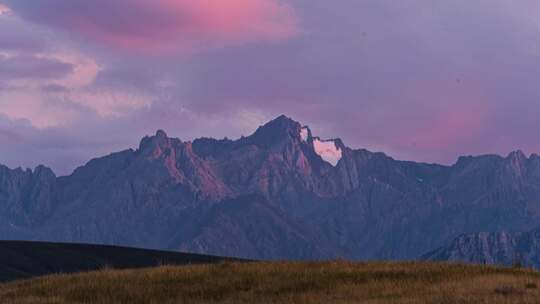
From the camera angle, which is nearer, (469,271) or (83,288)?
(83,288)

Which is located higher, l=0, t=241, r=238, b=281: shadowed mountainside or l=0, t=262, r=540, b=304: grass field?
l=0, t=241, r=238, b=281: shadowed mountainside

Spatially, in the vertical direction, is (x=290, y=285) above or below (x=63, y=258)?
below

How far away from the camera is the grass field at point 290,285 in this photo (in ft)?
128

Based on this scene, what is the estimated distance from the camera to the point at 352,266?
4853 centimetres

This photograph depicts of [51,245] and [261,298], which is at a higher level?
[51,245]

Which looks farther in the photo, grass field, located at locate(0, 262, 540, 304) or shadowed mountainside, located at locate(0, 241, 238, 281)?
shadowed mountainside, located at locate(0, 241, 238, 281)

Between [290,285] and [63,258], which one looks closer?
[290,285]

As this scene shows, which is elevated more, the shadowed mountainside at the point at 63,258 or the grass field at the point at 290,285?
the shadowed mountainside at the point at 63,258

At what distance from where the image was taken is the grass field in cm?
3894

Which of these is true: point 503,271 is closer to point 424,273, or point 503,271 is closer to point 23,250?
point 424,273

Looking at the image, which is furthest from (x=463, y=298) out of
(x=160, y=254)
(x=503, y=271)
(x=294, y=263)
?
(x=160, y=254)

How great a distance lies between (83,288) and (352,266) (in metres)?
14.1

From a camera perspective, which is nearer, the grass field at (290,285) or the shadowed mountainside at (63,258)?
the grass field at (290,285)

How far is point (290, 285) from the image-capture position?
4266cm
